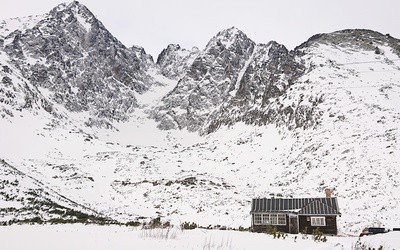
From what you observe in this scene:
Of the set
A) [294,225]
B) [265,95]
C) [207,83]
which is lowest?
[294,225]

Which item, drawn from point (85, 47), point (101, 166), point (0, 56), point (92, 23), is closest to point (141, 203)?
point (101, 166)

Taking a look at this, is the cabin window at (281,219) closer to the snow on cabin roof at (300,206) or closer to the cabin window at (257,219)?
the snow on cabin roof at (300,206)

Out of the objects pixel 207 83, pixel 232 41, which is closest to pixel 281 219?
pixel 207 83

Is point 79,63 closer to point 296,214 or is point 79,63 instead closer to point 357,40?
point 357,40

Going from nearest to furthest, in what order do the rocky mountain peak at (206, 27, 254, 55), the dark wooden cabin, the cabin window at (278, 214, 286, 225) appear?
the dark wooden cabin < the cabin window at (278, 214, 286, 225) < the rocky mountain peak at (206, 27, 254, 55)

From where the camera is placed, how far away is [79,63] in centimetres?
15812

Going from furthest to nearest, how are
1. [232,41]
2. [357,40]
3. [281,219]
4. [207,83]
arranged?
[232,41], [207,83], [357,40], [281,219]

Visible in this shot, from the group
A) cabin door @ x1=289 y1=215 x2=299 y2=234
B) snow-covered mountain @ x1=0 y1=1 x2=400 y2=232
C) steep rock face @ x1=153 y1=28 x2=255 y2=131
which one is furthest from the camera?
steep rock face @ x1=153 y1=28 x2=255 y2=131

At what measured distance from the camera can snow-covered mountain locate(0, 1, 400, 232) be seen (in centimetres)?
4909

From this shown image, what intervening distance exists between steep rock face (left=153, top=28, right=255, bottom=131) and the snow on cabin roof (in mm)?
106558

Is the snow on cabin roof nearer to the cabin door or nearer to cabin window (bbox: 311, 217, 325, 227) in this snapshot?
cabin window (bbox: 311, 217, 325, 227)

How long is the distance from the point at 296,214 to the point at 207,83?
13224 centimetres

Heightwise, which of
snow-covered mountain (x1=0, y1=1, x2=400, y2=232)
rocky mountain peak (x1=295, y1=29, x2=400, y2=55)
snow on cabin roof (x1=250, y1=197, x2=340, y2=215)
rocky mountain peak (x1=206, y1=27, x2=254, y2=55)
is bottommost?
snow on cabin roof (x1=250, y1=197, x2=340, y2=215)

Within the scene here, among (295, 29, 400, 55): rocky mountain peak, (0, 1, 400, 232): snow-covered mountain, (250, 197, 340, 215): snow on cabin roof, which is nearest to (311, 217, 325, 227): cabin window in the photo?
(250, 197, 340, 215): snow on cabin roof
